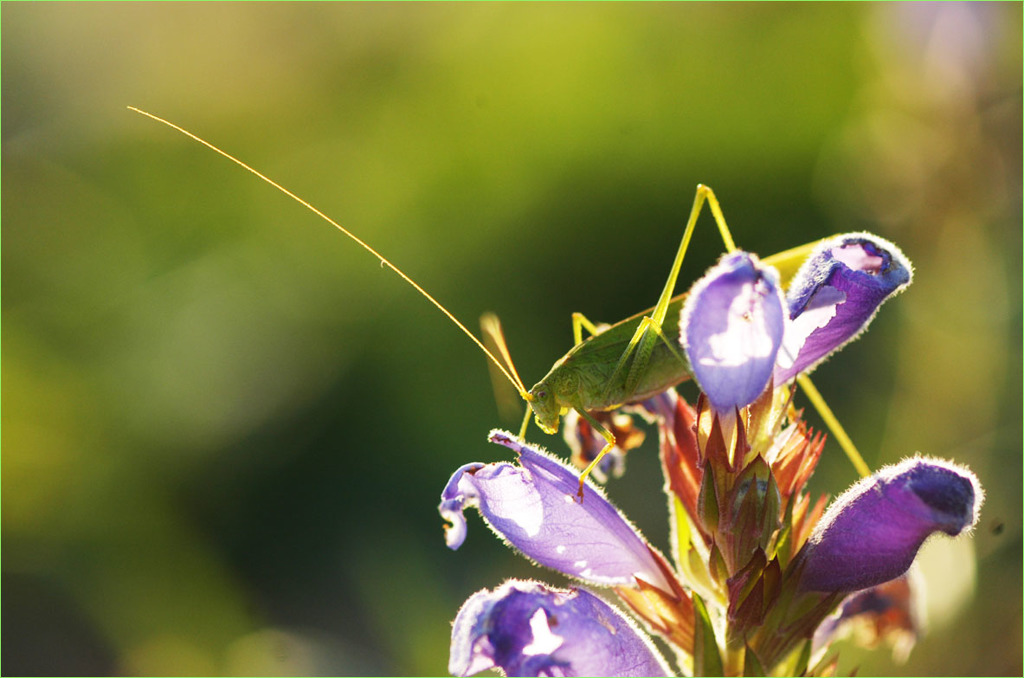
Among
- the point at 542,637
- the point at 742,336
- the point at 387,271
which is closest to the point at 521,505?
the point at 542,637

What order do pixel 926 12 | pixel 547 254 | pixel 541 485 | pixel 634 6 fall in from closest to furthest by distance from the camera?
pixel 541 485, pixel 926 12, pixel 547 254, pixel 634 6

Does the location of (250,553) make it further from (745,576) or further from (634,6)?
(634,6)

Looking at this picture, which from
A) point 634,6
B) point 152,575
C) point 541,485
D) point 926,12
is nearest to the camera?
point 541,485

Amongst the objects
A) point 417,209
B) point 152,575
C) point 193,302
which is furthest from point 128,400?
point 417,209

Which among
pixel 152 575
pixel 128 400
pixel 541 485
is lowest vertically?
pixel 152 575

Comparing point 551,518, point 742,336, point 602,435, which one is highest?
point 742,336

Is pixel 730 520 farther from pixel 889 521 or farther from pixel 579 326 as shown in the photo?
pixel 579 326

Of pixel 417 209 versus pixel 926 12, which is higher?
pixel 926 12
